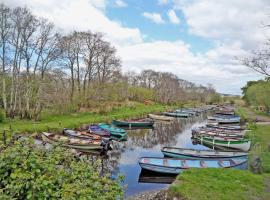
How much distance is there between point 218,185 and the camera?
11836mm

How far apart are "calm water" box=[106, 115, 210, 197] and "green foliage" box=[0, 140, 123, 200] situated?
32.1 inches

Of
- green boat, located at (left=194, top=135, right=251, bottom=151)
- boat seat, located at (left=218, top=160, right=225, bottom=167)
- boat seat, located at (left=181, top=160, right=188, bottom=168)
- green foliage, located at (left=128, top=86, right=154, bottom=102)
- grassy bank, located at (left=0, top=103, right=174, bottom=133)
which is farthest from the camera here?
green foliage, located at (left=128, top=86, right=154, bottom=102)

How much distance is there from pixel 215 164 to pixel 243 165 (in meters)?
1.87

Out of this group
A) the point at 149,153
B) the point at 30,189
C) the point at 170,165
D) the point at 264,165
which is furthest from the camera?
the point at 149,153

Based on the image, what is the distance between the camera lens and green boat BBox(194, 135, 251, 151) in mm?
24969

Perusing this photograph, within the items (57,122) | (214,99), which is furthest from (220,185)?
(214,99)

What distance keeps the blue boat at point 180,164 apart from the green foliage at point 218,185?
302 cm

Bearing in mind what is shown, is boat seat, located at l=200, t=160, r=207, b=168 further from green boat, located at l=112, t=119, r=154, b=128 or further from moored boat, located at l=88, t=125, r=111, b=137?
green boat, located at l=112, t=119, r=154, b=128

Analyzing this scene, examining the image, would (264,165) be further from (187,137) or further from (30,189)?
Answer: (187,137)

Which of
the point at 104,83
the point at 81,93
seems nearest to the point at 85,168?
the point at 81,93

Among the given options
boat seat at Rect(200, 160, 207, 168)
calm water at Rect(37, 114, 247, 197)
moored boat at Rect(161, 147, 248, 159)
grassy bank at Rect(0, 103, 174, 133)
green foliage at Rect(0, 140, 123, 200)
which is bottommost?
calm water at Rect(37, 114, 247, 197)

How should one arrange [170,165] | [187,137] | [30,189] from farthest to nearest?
[187,137], [170,165], [30,189]

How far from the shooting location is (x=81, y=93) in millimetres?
45500

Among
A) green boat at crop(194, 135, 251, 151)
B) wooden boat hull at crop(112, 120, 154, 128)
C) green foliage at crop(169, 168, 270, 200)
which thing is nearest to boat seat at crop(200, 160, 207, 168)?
green foliage at crop(169, 168, 270, 200)
